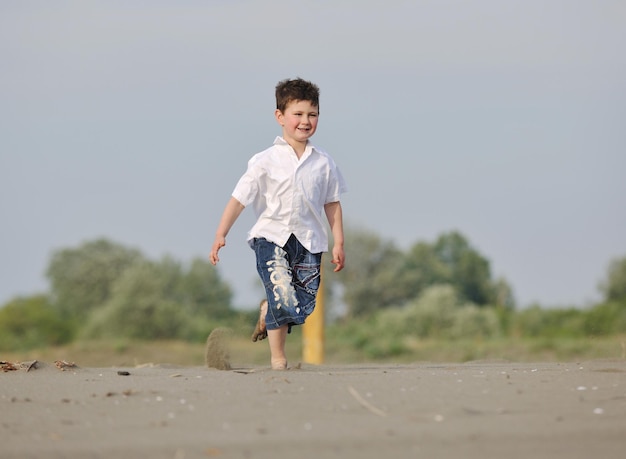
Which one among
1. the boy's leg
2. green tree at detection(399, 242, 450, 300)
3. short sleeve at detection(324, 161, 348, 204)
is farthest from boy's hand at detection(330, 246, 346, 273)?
green tree at detection(399, 242, 450, 300)

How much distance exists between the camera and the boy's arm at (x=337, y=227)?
7777mm

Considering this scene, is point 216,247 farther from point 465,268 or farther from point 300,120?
point 465,268

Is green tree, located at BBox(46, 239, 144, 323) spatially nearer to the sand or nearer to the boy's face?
the boy's face

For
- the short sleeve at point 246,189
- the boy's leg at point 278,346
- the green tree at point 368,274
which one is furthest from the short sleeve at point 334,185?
the green tree at point 368,274

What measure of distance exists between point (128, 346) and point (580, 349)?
940 centimetres

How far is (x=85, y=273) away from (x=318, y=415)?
28.0 metres

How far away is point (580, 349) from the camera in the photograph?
67.2 ft

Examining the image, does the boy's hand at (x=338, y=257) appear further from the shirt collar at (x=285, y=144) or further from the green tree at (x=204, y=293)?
the green tree at (x=204, y=293)

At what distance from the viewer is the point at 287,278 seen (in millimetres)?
7570

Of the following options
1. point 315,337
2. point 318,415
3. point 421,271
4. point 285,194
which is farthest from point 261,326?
point 421,271

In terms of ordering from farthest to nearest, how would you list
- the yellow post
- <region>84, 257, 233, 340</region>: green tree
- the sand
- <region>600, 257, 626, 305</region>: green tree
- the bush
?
<region>600, 257, 626, 305</region>: green tree → <region>84, 257, 233, 340</region>: green tree → the bush → the yellow post → the sand

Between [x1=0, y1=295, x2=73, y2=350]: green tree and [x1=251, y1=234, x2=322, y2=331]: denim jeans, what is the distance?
20282mm

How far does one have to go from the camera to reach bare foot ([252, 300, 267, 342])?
25.5 feet

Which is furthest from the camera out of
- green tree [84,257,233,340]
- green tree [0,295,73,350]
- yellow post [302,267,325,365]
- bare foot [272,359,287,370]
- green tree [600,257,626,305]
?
green tree [600,257,626,305]
